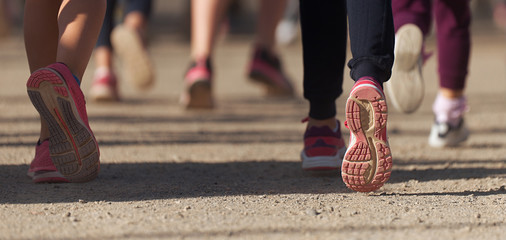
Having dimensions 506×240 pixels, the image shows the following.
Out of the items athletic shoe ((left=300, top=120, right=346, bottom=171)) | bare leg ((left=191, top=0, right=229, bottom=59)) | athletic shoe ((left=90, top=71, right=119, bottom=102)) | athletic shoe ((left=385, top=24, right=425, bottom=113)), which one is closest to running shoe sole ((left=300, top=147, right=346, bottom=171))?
athletic shoe ((left=300, top=120, right=346, bottom=171))

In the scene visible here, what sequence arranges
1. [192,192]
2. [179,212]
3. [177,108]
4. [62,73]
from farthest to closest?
1. [177,108]
2. [192,192]
3. [62,73]
4. [179,212]

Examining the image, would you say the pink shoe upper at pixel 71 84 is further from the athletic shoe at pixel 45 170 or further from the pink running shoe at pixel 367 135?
the pink running shoe at pixel 367 135

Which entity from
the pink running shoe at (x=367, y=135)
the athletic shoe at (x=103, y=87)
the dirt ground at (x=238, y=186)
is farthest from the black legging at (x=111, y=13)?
the pink running shoe at (x=367, y=135)

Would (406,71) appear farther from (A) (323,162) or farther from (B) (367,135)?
(B) (367,135)

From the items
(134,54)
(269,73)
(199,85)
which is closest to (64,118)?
(199,85)

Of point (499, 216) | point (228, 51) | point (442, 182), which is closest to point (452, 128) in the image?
point (442, 182)

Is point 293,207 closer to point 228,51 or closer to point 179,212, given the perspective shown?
point 179,212

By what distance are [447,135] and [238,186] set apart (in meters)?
1.33

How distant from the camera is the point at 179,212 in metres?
2.13

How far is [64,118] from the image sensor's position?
2.28 m

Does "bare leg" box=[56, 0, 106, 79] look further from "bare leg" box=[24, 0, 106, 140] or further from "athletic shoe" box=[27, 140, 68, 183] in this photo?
"athletic shoe" box=[27, 140, 68, 183]

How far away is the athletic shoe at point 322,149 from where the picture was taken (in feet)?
8.84

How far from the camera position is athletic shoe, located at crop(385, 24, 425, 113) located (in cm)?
296

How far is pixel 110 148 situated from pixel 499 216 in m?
1.84
